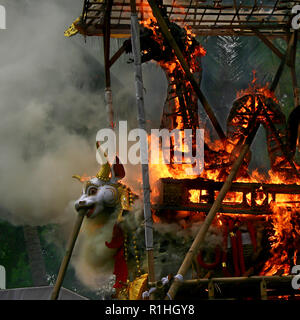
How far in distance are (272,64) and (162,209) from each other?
10638 mm

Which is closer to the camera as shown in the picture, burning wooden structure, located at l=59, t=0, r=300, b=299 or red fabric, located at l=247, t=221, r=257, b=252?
burning wooden structure, located at l=59, t=0, r=300, b=299

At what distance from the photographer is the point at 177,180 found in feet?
32.1

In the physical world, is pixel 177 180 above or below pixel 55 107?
below

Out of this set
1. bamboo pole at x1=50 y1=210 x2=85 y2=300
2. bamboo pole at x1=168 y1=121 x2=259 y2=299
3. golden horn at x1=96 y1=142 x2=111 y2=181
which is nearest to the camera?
bamboo pole at x1=168 y1=121 x2=259 y2=299

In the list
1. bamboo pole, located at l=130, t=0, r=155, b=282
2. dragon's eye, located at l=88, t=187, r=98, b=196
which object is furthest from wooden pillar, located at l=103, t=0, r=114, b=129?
bamboo pole, located at l=130, t=0, r=155, b=282

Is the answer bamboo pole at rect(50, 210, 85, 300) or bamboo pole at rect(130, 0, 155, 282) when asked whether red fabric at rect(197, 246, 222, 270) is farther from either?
bamboo pole at rect(50, 210, 85, 300)

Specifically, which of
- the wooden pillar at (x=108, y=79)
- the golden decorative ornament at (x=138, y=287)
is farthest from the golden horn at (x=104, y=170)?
the golden decorative ornament at (x=138, y=287)

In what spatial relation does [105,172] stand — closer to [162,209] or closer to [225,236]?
[162,209]

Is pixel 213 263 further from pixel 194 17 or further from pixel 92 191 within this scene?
pixel 194 17

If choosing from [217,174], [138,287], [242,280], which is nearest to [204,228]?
[242,280]

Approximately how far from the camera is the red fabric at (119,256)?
9.74 metres

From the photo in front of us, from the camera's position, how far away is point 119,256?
9.82m

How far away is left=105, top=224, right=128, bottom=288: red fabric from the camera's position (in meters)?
9.74

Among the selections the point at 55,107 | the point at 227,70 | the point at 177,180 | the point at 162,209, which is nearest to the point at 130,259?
the point at 162,209
